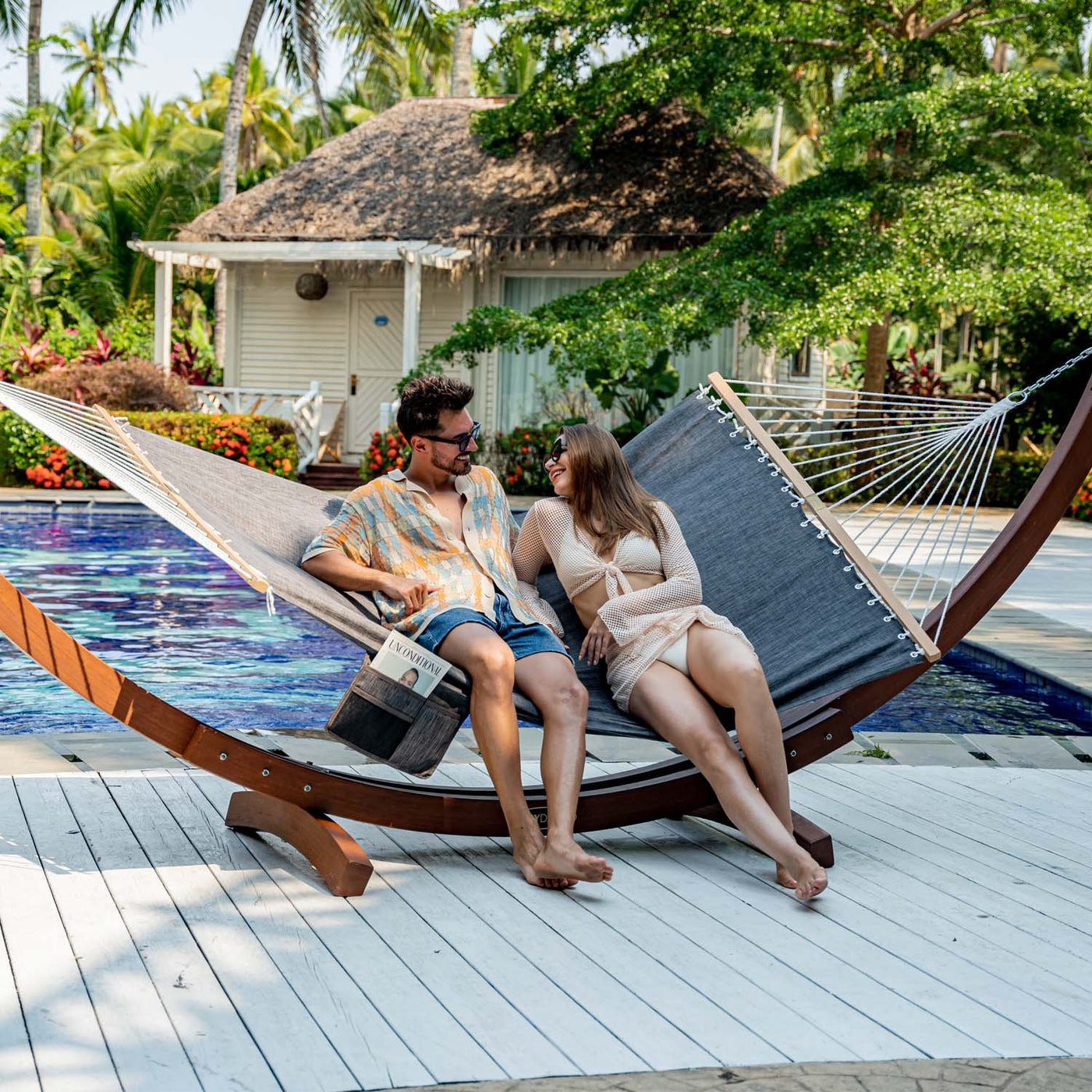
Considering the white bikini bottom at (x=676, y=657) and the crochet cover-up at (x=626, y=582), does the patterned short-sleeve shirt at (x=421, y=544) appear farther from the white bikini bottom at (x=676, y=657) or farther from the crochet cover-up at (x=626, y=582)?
the white bikini bottom at (x=676, y=657)

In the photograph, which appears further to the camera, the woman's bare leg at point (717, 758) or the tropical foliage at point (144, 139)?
the tropical foliage at point (144, 139)

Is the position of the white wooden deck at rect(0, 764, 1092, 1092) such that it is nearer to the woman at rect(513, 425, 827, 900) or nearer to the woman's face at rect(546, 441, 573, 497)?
the woman at rect(513, 425, 827, 900)

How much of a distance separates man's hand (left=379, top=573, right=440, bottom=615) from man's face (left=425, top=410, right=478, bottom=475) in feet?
1.05

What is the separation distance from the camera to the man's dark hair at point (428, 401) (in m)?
3.32

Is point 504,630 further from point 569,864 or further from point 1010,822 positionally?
point 1010,822

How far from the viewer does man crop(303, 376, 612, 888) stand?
301 centimetres

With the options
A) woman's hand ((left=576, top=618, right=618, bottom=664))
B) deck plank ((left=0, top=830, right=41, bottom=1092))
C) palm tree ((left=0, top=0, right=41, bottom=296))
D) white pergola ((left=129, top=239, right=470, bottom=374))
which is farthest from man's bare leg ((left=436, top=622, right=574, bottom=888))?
palm tree ((left=0, top=0, right=41, bottom=296))

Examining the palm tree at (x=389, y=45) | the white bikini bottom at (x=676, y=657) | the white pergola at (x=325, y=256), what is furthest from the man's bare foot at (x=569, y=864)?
the palm tree at (x=389, y=45)

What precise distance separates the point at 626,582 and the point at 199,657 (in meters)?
3.79

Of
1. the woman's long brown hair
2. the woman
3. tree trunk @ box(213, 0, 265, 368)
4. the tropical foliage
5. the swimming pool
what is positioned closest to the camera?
the woman

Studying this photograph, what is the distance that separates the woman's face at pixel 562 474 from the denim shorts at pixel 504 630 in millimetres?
332

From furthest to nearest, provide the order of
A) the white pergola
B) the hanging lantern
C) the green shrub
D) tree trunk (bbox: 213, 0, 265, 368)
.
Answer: tree trunk (bbox: 213, 0, 265, 368), the hanging lantern, the white pergola, the green shrub

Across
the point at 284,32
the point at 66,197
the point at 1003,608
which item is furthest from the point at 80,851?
the point at 66,197

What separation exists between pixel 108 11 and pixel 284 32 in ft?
9.07
